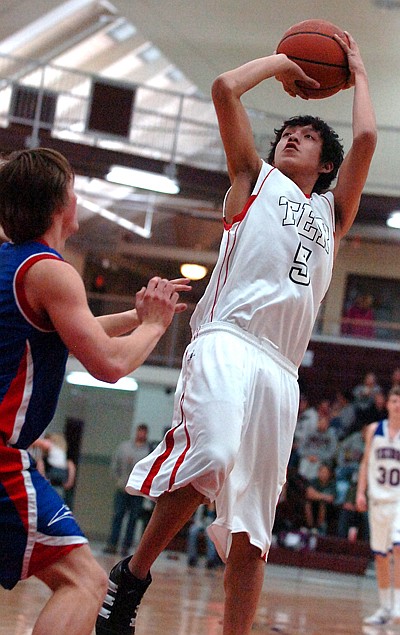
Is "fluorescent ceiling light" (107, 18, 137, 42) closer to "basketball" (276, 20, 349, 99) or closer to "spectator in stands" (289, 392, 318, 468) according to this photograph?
"spectator in stands" (289, 392, 318, 468)

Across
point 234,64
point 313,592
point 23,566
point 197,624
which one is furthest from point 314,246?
point 234,64

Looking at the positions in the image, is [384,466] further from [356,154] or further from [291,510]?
[356,154]

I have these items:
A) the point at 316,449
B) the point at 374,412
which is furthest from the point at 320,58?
the point at 374,412

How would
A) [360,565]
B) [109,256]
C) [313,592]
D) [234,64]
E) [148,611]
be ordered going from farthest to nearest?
[109,256], [234,64], [360,565], [313,592], [148,611]

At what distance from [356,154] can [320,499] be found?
442 inches

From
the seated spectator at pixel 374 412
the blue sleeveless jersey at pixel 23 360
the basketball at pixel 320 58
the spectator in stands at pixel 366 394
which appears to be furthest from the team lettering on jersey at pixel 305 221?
the spectator in stands at pixel 366 394

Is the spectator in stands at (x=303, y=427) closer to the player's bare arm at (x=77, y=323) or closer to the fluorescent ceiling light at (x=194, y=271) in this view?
the fluorescent ceiling light at (x=194, y=271)

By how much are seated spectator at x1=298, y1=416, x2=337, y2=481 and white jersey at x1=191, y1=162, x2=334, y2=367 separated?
11.4 meters

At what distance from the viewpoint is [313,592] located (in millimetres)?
10836

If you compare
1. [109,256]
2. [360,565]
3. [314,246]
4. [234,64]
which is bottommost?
[360,565]

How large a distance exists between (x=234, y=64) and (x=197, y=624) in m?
14.6

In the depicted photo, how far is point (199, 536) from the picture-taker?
568 inches

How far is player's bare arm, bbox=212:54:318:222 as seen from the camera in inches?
140

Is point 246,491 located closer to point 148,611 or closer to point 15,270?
point 15,270
